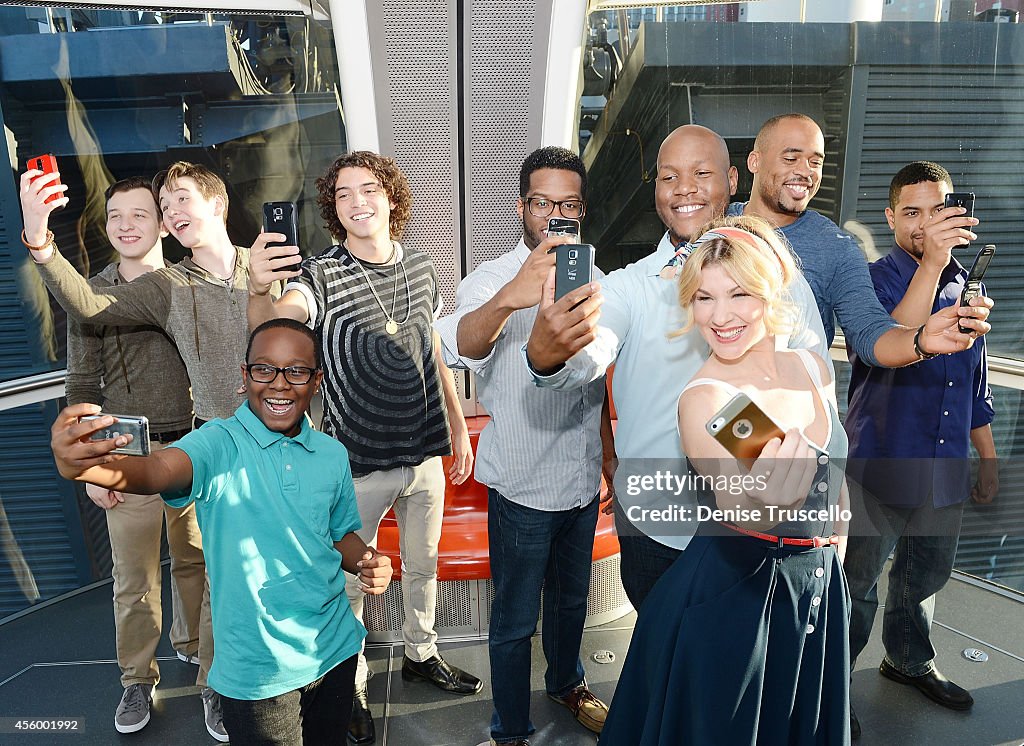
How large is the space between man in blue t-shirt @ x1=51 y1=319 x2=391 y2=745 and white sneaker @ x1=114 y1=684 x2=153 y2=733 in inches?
40.1

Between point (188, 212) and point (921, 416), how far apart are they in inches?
84.1

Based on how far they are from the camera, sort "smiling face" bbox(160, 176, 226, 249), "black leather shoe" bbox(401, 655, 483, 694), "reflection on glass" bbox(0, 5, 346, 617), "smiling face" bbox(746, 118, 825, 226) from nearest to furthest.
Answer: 1. "smiling face" bbox(746, 118, 825, 226)
2. "smiling face" bbox(160, 176, 226, 249)
3. "black leather shoe" bbox(401, 655, 483, 694)
4. "reflection on glass" bbox(0, 5, 346, 617)

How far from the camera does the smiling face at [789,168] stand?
194 centimetres

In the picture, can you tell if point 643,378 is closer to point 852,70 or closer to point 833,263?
point 833,263

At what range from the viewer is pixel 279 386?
1.42 meters

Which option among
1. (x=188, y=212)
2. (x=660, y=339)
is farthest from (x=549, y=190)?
(x=188, y=212)

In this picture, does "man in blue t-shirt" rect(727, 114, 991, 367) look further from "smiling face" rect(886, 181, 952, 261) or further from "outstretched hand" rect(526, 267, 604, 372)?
"outstretched hand" rect(526, 267, 604, 372)

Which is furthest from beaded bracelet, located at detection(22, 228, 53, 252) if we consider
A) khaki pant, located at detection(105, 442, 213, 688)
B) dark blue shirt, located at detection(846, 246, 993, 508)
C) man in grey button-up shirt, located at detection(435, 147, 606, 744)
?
dark blue shirt, located at detection(846, 246, 993, 508)

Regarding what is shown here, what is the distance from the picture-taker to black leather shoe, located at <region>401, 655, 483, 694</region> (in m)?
2.30

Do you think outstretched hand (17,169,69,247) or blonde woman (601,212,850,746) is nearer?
blonde woman (601,212,850,746)

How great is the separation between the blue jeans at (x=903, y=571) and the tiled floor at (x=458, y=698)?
0.14 metres

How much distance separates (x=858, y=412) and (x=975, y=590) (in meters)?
1.36

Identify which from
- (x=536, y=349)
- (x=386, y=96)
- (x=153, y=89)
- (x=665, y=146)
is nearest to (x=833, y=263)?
(x=665, y=146)

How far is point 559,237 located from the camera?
1365mm
